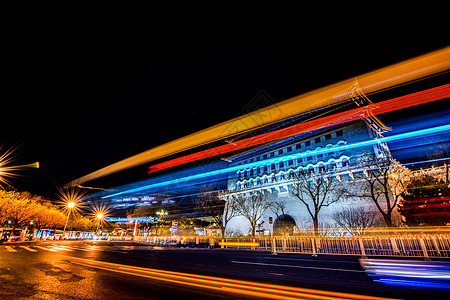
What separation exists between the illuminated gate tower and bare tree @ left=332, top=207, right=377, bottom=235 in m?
0.67

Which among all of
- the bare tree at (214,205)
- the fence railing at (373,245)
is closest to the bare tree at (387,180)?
the fence railing at (373,245)

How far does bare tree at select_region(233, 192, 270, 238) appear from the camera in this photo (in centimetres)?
3176

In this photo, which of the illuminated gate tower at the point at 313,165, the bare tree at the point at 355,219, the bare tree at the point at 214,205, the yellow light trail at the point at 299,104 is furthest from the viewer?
the bare tree at the point at 214,205

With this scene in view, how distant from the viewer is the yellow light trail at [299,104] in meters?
10.6

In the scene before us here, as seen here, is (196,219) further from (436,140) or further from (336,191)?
(436,140)

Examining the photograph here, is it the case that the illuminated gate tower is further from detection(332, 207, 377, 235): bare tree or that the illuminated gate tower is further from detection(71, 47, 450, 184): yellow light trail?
detection(71, 47, 450, 184): yellow light trail

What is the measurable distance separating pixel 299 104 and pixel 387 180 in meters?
14.6

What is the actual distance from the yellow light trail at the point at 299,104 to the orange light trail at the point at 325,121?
50.6 inches

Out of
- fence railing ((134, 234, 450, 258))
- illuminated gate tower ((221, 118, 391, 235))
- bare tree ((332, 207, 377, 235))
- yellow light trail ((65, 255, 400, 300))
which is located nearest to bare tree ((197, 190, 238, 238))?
illuminated gate tower ((221, 118, 391, 235))

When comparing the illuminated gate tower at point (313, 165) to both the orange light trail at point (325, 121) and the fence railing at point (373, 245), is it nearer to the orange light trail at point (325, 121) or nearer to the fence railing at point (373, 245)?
the orange light trail at point (325, 121)

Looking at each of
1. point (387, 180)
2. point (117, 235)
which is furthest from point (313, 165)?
point (117, 235)

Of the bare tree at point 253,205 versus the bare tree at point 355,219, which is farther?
the bare tree at point 253,205

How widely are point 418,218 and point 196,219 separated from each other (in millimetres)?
33709

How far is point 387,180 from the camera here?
20844 millimetres
